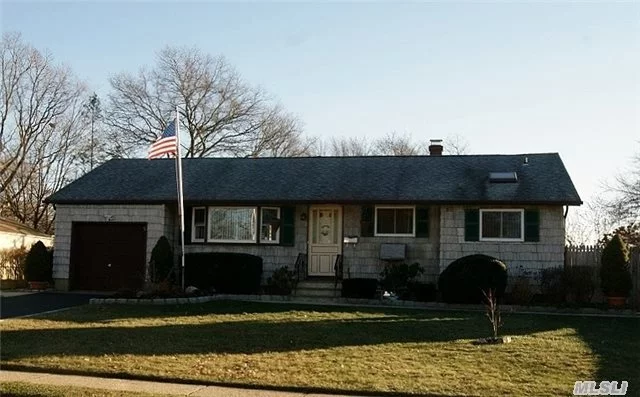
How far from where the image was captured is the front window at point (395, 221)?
1923 centimetres

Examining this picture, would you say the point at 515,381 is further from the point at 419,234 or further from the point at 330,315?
the point at 419,234

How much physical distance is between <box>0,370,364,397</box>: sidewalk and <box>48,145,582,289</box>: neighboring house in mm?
11099

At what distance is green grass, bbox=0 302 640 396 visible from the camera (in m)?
8.54

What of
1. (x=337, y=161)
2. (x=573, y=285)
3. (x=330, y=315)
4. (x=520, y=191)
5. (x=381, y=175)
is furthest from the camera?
(x=337, y=161)

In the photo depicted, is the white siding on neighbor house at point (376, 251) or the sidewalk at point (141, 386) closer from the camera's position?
the sidewalk at point (141, 386)

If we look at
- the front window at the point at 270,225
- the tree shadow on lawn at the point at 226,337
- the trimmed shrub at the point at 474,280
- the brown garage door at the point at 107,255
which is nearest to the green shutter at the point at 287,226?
the front window at the point at 270,225

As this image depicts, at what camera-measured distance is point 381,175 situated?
20812 millimetres

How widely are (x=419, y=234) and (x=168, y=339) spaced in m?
9.63

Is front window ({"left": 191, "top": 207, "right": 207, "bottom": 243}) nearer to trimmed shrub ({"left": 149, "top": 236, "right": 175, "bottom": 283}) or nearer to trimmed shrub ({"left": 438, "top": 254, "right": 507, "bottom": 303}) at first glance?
trimmed shrub ({"left": 149, "top": 236, "right": 175, "bottom": 283})

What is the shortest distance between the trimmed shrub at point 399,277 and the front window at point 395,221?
1.22m

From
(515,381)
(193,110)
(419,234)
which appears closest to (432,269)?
(419,234)

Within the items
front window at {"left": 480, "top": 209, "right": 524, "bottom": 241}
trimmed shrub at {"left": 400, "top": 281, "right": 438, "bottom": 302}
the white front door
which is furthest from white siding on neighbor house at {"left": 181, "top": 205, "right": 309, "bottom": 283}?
front window at {"left": 480, "top": 209, "right": 524, "bottom": 241}

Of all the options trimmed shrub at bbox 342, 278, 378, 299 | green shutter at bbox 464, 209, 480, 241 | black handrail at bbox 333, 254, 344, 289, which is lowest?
trimmed shrub at bbox 342, 278, 378, 299

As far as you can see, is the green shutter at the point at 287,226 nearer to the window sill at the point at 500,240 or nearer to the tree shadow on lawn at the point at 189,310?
the tree shadow on lawn at the point at 189,310
